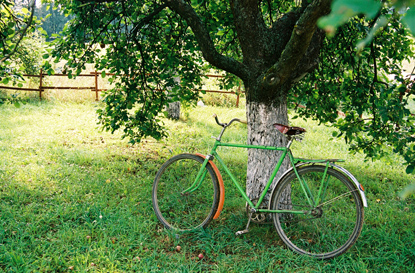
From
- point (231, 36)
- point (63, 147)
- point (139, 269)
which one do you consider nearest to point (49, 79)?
point (63, 147)

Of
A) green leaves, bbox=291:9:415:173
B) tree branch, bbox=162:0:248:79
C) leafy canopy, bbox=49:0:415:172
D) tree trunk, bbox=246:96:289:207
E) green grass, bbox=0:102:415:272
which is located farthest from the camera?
leafy canopy, bbox=49:0:415:172

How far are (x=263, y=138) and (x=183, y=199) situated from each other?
4.10 feet

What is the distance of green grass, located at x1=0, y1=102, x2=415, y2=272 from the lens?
3.10 meters

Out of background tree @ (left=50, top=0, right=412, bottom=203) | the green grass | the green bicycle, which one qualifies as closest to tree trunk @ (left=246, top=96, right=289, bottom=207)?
background tree @ (left=50, top=0, right=412, bottom=203)

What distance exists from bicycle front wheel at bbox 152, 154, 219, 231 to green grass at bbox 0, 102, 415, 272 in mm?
163

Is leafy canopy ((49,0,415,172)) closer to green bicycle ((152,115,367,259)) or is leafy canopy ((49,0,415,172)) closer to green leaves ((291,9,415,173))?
green leaves ((291,9,415,173))

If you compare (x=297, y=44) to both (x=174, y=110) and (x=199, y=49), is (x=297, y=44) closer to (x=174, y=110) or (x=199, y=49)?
(x=199, y=49)

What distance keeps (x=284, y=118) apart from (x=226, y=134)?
15.8ft

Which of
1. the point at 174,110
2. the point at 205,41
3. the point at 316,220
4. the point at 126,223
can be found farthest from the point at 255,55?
the point at 174,110

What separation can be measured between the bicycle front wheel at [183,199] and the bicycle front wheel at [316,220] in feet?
2.43

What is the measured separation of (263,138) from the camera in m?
3.70

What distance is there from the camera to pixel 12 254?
10.0 ft

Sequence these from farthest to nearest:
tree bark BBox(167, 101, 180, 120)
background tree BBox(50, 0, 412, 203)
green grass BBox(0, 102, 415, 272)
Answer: tree bark BBox(167, 101, 180, 120)
background tree BBox(50, 0, 412, 203)
green grass BBox(0, 102, 415, 272)

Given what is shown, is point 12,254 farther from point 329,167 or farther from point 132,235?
point 329,167
